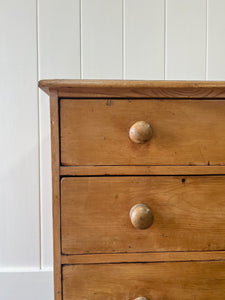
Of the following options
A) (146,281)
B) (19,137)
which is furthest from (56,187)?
(19,137)

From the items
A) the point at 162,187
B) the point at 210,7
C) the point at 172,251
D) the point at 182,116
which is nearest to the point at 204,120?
the point at 182,116

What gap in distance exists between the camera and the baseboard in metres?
0.91

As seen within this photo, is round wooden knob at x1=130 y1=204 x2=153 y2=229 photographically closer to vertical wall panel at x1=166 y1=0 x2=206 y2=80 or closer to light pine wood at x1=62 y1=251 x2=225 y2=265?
light pine wood at x1=62 y1=251 x2=225 y2=265

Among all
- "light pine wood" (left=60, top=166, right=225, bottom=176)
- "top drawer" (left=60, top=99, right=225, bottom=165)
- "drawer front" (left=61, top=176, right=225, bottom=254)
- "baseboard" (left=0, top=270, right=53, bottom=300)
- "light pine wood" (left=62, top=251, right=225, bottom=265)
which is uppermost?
"top drawer" (left=60, top=99, right=225, bottom=165)

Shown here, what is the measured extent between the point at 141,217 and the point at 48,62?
70cm

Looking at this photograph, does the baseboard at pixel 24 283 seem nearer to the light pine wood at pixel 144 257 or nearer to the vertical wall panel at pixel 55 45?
the vertical wall panel at pixel 55 45

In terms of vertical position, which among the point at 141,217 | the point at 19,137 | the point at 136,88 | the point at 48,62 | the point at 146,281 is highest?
the point at 48,62

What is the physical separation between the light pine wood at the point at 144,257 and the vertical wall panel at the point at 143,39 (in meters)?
0.66

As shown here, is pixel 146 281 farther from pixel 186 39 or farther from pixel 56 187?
pixel 186 39

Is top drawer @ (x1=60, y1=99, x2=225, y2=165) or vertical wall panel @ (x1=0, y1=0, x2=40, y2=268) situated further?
vertical wall panel @ (x1=0, y1=0, x2=40, y2=268)

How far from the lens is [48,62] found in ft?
2.93

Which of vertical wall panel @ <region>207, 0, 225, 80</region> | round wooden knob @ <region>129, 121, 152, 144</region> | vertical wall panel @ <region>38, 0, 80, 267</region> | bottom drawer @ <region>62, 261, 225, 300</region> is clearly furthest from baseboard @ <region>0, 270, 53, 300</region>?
vertical wall panel @ <region>207, 0, 225, 80</region>

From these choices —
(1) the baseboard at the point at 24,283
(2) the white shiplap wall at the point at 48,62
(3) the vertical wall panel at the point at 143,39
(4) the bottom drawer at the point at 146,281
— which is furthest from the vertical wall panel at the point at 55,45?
(4) the bottom drawer at the point at 146,281

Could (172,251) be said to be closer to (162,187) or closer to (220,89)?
(162,187)
